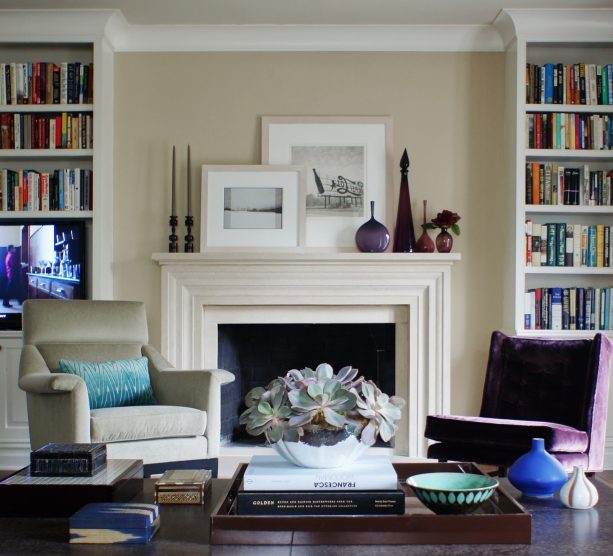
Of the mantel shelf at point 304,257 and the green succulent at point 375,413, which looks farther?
the mantel shelf at point 304,257

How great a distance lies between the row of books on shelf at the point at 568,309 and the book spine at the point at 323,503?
2867 millimetres

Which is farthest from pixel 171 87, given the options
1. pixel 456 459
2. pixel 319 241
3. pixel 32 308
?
pixel 456 459

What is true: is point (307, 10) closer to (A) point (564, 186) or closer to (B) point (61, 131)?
(B) point (61, 131)

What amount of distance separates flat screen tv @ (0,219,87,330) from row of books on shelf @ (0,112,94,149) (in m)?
0.44

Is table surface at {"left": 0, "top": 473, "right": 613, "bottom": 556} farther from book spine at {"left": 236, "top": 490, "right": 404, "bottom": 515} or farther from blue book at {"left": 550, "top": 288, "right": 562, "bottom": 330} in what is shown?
blue book at {"left": 550, "top": 288, "right": 562, "bottom": 330}

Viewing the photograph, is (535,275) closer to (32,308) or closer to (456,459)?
(456,459)

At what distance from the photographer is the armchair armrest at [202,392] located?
3.59 m

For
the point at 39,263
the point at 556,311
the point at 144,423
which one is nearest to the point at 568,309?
the point at 556,311

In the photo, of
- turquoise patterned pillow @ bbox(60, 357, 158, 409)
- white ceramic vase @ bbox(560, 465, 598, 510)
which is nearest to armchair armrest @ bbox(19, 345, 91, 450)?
turquoise patterned pillow @ bbox(60, 357, 158, 409)

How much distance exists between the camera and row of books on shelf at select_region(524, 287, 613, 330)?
452 centimetres

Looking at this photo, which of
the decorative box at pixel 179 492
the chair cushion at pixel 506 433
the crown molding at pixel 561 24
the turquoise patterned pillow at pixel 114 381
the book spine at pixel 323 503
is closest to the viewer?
the book spine at pixel 323 503

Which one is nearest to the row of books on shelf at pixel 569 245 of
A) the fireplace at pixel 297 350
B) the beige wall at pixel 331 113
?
the beige wall at pixel 331 113

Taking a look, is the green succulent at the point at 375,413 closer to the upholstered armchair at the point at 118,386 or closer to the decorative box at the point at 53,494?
the decorative box at the point at 53,494

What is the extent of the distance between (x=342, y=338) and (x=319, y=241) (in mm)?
637
